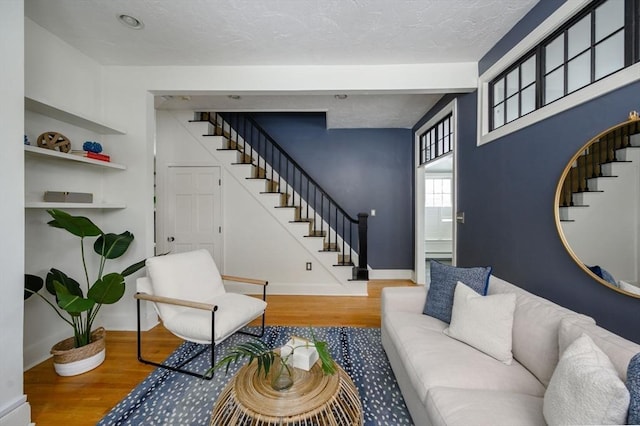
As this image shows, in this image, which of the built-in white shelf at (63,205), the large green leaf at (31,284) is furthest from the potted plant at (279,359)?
the built-in white shelf at (63,205)

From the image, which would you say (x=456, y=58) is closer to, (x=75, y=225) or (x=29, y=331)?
(x=75, y=225)

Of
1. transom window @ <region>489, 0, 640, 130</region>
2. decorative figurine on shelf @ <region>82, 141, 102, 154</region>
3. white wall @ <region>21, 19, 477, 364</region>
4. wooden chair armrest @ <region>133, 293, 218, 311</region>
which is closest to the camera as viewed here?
transom window @ <region>489, 0, 640, 130</region>

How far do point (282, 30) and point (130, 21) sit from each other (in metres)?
1.23

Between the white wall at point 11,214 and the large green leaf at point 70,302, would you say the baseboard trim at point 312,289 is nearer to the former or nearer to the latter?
the large green leaf at point 70,302

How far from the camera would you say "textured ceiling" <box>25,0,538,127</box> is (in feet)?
6.22

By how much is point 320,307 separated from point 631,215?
2949mm

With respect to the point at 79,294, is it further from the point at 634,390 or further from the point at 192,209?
the point at 634,390

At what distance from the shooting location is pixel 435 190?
22.4 ft

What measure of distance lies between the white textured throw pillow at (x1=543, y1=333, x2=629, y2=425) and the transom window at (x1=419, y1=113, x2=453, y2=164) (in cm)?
265

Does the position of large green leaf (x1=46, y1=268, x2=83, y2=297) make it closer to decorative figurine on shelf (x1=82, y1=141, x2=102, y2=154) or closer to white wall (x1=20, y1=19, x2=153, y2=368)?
white wall (x1=20, y1=19, x2=153, y2=368)

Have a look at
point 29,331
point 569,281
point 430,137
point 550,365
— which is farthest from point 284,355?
point 430,137

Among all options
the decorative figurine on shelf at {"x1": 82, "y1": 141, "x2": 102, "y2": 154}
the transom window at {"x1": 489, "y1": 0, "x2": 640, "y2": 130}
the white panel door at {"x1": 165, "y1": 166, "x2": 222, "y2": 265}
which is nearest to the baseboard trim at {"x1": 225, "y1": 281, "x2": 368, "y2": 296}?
the white panel door at {"x1": 165, "y1": 166, "x2": 222, "y2": 265}

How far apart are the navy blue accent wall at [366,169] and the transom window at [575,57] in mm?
2493

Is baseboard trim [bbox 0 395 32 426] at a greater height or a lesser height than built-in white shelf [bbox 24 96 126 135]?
lesser
